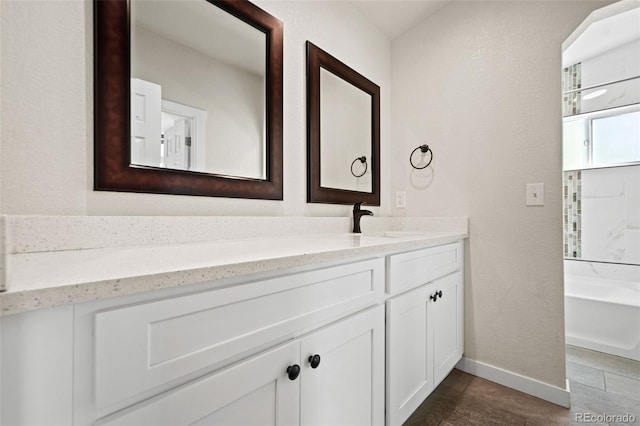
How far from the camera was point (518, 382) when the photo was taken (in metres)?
1.74

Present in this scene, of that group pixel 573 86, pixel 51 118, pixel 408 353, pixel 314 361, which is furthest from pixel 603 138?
pixel 51 118

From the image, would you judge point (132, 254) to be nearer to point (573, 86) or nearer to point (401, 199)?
point (401, 199)

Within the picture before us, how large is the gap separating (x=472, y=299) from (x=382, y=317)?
1086 mm

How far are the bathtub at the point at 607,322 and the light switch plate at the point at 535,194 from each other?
3.39 feet

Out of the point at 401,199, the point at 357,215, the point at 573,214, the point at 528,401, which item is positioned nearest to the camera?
the point at 528,401

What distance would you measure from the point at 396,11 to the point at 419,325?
1985 millimetres

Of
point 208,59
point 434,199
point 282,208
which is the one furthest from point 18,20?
point 434,199

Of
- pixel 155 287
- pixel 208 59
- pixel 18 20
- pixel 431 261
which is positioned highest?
pixel 208 59

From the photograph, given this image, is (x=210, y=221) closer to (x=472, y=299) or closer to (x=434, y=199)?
(x=434, y=199)

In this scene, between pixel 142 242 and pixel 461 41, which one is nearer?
pixel 142 242

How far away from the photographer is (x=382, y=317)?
1.13m

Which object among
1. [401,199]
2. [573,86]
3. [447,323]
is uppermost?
[573,86]

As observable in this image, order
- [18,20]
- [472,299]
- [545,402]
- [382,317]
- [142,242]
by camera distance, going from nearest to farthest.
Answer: [18,20] < [142,242] < [382,317] < [545,402] < [472,299]

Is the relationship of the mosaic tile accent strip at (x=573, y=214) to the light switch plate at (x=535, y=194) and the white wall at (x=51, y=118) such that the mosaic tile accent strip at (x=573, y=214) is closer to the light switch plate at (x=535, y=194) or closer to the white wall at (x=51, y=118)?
the light switch plate at (x=535, y=194)
